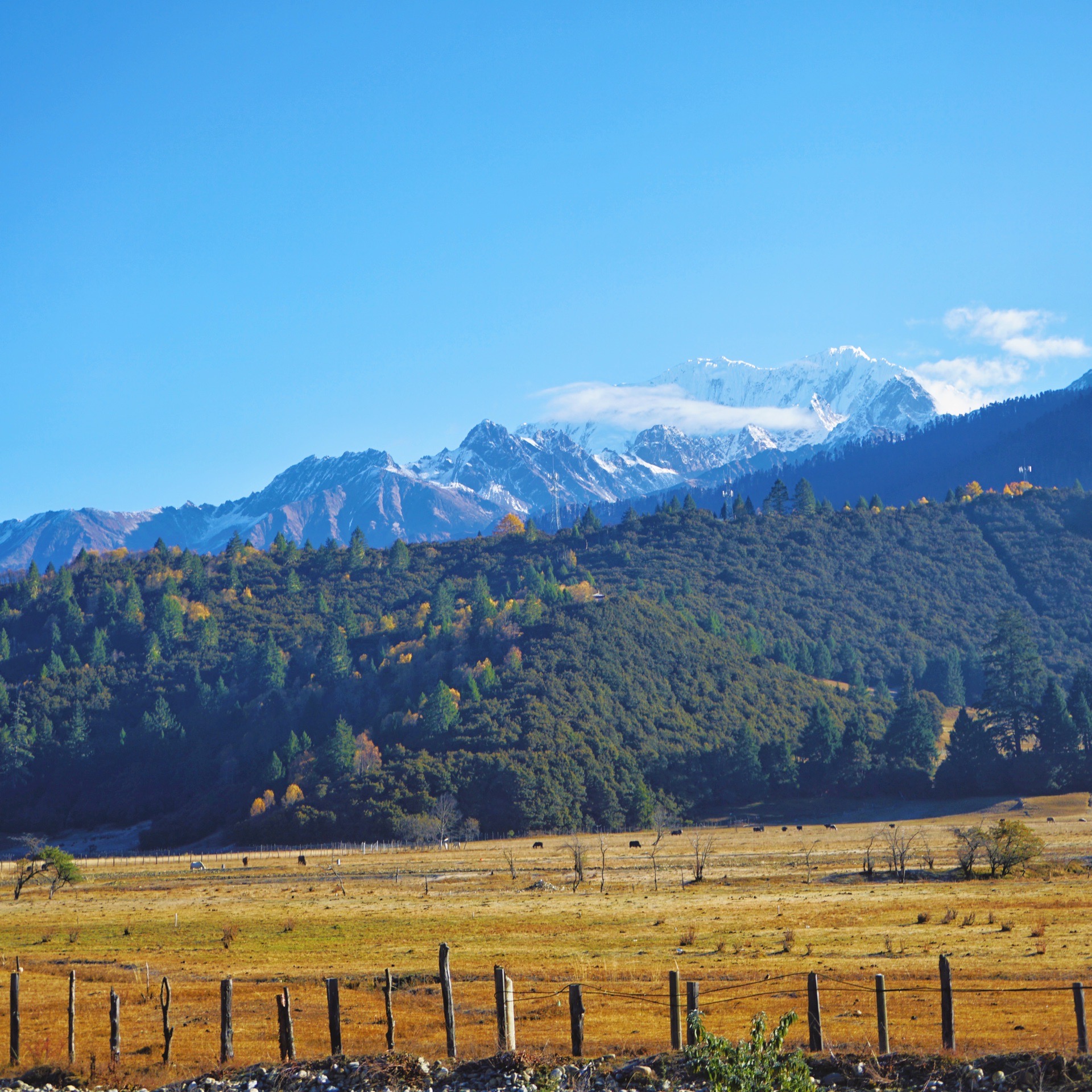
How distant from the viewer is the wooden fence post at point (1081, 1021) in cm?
1916

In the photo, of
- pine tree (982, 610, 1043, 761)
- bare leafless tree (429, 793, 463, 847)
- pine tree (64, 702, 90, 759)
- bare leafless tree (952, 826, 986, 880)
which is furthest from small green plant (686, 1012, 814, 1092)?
pine tree (64, 702, 90, 759)

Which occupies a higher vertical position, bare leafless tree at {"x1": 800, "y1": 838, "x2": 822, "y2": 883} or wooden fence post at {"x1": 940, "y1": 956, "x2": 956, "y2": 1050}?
wooden fence post at {"x1": 940, "y1": 956, "x2": 956, "y2": 1050}

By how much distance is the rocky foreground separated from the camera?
18.6 meters

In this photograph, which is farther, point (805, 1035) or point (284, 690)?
point (284, 690)

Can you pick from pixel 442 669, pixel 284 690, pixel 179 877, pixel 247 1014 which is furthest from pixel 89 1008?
pixel 284 690

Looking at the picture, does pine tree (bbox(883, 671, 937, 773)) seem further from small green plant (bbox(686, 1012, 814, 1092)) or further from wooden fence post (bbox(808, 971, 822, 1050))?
small green plant (bbox(686, 1012, 814, 1092))

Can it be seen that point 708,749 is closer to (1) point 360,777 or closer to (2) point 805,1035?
(1) point 360,777

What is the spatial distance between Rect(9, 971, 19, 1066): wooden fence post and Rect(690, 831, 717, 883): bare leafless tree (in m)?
50.3

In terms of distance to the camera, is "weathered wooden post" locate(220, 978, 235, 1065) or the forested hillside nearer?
"weathered wooden post" locate(220, 978, 235, 1065)

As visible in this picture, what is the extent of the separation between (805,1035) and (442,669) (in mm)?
149607

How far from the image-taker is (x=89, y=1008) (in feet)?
99.5

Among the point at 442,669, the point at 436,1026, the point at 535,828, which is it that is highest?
the point at 442,669

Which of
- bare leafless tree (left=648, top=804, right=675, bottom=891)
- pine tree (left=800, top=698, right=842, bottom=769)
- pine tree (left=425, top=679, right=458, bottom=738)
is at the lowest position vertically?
bare leafless tree (left=648, top=804, right=675, bottom=891)

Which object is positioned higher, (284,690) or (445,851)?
(284,690)
